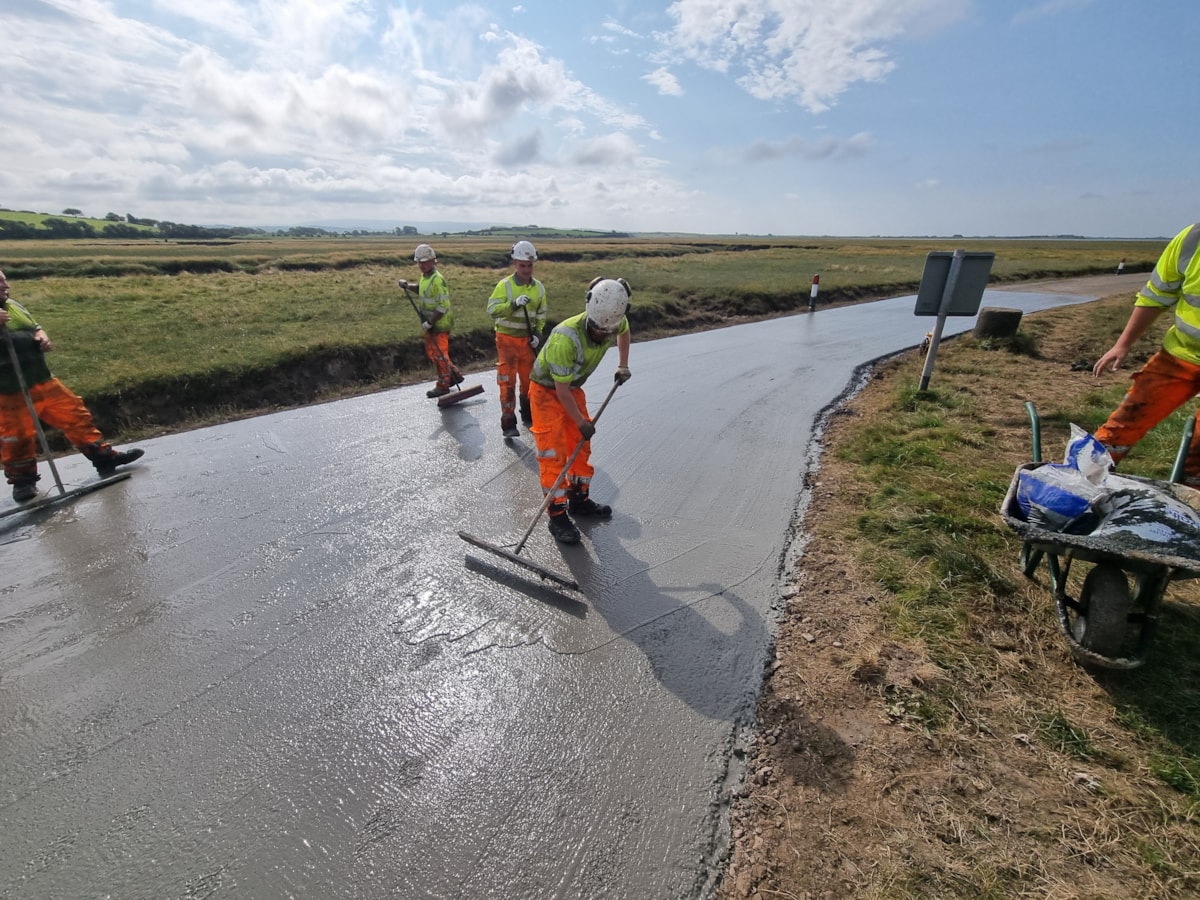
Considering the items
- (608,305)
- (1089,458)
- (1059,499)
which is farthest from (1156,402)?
(608,305)

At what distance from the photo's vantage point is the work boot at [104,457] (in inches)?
198

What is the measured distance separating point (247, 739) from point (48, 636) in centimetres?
158

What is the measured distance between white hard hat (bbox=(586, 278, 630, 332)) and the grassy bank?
207 centimetres

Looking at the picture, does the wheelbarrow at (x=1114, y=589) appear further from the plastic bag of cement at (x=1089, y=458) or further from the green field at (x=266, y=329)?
the green field at (x=266, y=329)

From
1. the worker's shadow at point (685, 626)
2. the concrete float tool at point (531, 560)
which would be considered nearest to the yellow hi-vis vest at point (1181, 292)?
A: the worker's shadow at point (685, 626)

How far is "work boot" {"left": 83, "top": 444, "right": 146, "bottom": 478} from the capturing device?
16.5 feet

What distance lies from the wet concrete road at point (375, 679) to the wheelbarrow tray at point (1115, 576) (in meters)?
1.41

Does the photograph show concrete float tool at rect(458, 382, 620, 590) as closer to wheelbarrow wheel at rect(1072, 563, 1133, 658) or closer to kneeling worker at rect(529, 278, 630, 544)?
kneeling worker at rect(529, 278, 630, 544)

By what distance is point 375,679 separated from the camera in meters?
2.79

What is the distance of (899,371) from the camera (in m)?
9.00

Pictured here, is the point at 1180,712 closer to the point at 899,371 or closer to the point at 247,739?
the point at 247,739

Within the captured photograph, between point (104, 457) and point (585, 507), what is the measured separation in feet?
14.4

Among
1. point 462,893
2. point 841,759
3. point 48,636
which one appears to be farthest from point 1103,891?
point 48,636

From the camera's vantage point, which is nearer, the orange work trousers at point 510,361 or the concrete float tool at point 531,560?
the concrete float tool at point 531,560
